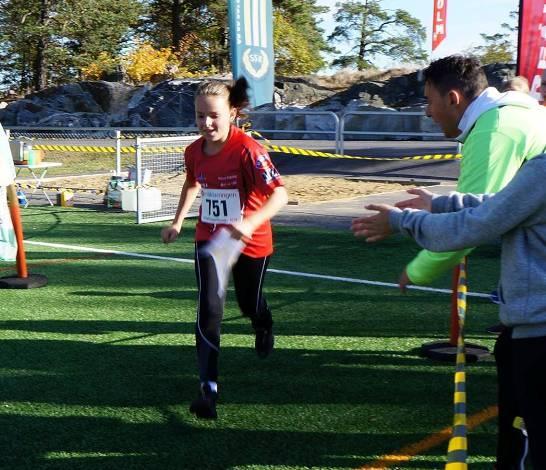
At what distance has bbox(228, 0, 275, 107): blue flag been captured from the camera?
14039 mm

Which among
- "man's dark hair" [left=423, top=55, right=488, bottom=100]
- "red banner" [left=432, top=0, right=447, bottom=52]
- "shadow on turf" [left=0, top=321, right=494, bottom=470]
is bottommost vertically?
"shadow on turf" [left=0, top=321, right=494, bottom=470]

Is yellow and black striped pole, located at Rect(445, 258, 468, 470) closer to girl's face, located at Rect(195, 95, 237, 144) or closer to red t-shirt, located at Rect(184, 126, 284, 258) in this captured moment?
red t-shirt, located at Rect(184, 126, 284, 258)

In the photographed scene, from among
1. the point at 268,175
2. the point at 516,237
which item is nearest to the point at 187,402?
the point at 268,175

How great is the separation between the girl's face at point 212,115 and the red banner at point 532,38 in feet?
24.1

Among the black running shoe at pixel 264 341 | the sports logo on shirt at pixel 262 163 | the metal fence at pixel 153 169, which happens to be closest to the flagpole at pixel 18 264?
the black running shoe at pixel 264 341

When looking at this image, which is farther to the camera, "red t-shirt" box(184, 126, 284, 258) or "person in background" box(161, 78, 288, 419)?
"red t-shirt" box(184, 126, 284, 258)

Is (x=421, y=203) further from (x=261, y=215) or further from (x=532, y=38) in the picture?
(x=532, y=38)

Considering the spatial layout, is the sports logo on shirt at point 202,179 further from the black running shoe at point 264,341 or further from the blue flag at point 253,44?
the blue flag at point 253,44

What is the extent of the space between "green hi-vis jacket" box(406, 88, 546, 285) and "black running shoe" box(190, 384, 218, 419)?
1.83 meters

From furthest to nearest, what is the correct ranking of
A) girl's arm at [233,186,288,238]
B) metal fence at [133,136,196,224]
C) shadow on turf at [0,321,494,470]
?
1. metal fence at [133,136,196,224]
2. girl's arm at [233,186,288,238]
3. shadow on turf at [0,321,494,470]

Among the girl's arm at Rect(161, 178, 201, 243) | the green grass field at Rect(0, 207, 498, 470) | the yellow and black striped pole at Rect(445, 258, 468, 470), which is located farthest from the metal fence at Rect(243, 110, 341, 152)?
the yellow and black striped pole at Rect(445, 258, 468, 470)

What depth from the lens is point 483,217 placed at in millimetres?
2602

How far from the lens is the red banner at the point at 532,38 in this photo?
11.2m

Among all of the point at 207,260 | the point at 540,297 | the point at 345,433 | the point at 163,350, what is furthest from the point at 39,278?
the point at 540,297
